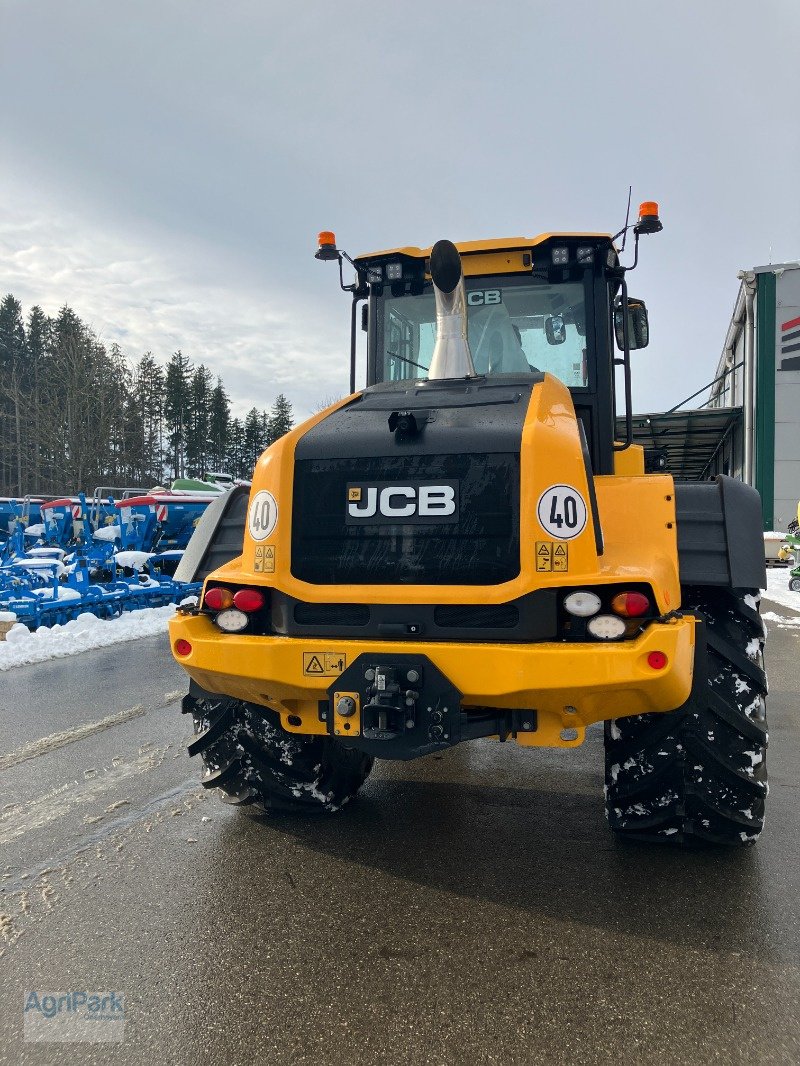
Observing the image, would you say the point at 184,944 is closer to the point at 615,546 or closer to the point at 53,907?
the point at 53,907

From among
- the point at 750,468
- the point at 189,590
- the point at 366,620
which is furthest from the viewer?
the point at 750,468

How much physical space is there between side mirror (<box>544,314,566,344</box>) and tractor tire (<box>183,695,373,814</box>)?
2432 millimetres

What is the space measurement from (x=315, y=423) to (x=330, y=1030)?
2.22 metres

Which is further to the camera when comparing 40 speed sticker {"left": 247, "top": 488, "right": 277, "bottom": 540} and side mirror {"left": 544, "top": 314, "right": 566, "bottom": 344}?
side mirror {"left": 544, "top": 314, "right": 566, "bottom": 344}

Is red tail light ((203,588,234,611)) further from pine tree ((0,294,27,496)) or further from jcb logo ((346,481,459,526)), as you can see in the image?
pine tree ((0,294,27,496))

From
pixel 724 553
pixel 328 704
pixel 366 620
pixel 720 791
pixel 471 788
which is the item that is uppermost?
pixel 724 553

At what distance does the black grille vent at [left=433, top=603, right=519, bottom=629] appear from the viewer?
269 centimetres

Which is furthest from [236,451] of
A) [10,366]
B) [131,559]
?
[131,559]

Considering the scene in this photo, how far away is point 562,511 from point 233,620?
1.38 m

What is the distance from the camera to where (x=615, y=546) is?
9.52ft

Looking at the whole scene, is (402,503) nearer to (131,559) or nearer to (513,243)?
(513,243)

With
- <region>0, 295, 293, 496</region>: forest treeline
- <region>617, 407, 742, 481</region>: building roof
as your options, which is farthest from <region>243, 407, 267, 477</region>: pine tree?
<region>617, 407, 742, 481</region>: building roof

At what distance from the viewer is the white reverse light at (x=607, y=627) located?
2541 mm

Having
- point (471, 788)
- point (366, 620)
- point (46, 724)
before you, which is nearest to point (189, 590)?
point (46, 724)
